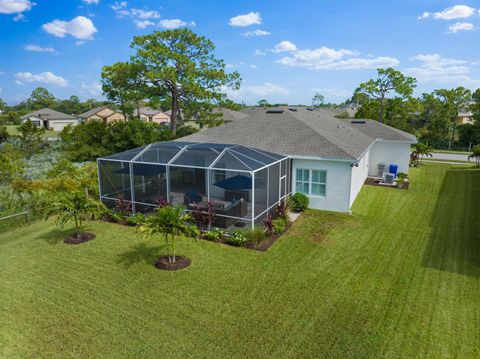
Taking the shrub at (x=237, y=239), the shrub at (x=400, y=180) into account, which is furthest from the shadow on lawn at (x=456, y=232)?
the shrub at (x=237, y=239)

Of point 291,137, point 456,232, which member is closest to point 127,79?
point 291,137

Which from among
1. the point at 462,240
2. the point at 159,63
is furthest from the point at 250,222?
the point at 159,63

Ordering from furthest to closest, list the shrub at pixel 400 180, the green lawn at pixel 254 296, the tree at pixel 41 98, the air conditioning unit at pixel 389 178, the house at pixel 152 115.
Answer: the tree at pixel 41 98 → the house at pixel 152 115 → the air conditioning unit at pixel 389 178 → the shrub at pixel 400 180 → the green lawn at pixel 254 296

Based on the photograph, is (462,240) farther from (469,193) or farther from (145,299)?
(145,299)

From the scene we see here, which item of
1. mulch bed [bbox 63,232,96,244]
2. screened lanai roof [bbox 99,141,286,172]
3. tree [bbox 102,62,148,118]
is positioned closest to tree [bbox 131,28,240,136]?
tree [bbox 102,62,148,118]

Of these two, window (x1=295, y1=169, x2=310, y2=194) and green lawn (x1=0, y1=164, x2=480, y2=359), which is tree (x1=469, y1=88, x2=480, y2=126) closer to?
green lawn (x1=0, y1=164, x2=480, y2=359)

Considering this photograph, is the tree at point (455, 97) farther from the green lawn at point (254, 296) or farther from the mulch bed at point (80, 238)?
the mulch bed at point (80, 238)
